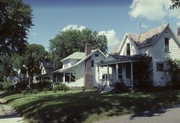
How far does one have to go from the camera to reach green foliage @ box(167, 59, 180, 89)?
76.3ft

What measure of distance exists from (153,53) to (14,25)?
17678 millimetres

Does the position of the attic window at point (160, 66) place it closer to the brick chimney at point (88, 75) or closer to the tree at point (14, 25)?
the brick chimney at point (88, 75)

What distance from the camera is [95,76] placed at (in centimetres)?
3725

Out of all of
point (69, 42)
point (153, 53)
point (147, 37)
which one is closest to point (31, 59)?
point (69, 42)

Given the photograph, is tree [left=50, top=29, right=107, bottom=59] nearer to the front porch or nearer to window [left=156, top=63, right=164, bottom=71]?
the front porch

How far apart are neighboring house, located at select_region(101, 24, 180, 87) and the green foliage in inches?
24.3

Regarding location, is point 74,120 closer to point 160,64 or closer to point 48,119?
point 48,119

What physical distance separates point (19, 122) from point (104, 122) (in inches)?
182

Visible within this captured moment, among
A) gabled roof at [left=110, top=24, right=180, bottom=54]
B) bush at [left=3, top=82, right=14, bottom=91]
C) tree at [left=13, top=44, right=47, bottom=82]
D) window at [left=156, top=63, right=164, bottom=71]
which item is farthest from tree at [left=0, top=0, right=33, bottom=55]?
window at [left=156, top=63, right=164, bottom=71]

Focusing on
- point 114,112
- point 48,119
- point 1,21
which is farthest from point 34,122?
point 1,21

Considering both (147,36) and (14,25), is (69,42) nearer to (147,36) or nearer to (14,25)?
(14,25)

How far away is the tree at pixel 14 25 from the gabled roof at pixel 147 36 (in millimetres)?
14343

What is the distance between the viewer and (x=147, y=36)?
26.4 m

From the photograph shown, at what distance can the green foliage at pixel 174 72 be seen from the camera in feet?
76.3
